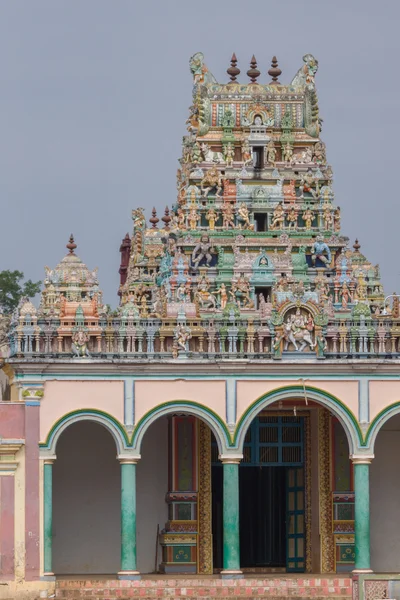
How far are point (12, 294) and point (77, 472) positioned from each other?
3049 centimetres

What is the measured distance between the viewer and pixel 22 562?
51.9 metres

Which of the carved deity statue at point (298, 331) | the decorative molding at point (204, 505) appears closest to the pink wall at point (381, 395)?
the carved deity statue at point (298, 331)

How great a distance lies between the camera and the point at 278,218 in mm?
56500

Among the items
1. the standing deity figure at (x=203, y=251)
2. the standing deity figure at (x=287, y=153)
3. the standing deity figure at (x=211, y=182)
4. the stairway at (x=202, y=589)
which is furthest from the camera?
the standing deity figure at (x=287, y=153)

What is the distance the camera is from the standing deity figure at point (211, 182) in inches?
2235

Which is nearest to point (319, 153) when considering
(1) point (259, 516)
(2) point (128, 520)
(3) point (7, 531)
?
(1) point (259, 516)

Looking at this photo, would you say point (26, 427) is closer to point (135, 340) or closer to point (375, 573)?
point (135, 340)

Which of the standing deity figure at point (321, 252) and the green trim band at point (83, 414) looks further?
the standing deity figure at point (321, 252)

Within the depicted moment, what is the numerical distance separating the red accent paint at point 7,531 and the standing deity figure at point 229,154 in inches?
430

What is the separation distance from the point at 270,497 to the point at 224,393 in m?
5.51

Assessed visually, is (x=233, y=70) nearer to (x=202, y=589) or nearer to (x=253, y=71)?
(x=253, y=71)

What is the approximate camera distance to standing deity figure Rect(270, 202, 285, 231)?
185 feet

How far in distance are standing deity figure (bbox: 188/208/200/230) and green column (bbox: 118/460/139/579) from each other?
6.84m

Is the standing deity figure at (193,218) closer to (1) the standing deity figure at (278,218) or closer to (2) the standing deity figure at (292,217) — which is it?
(1) the standing deity figure at (278,218)
